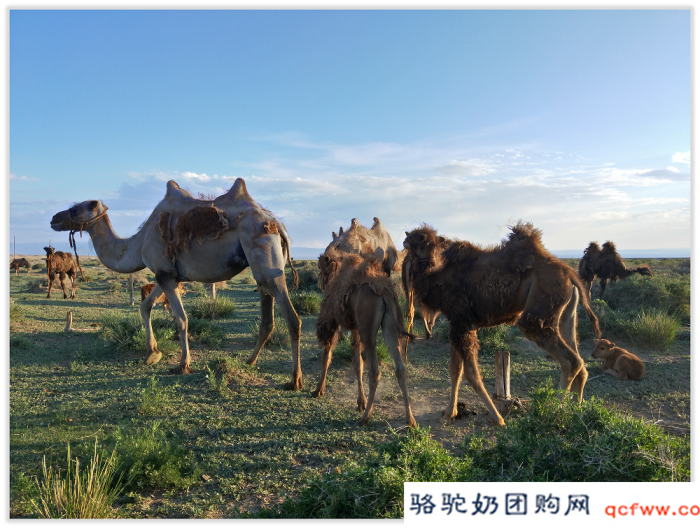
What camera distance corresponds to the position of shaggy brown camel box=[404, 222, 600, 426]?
471 centimetres

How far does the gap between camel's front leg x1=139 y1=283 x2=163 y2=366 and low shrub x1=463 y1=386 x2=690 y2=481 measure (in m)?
6.13

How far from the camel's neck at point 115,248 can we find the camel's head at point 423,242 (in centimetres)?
508

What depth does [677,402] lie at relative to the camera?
6.50m

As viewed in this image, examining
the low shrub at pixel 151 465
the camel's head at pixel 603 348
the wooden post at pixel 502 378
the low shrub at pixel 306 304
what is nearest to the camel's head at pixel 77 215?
the low shrub at pixel 151 465

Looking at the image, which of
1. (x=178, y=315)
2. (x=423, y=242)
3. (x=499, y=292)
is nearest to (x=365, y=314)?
(x=423, y=242)

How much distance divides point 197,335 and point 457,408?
6.36 metres

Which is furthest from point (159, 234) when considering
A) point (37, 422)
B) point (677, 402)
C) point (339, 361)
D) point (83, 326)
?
point (677, 402)

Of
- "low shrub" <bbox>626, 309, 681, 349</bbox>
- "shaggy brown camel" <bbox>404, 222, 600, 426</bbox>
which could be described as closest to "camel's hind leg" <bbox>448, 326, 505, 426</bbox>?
"shaggy brown camel" <bbox>404, 222, 600, 426</bbox>

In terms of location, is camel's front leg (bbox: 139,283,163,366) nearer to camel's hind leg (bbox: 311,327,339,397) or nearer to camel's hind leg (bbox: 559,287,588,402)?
camel's hind leg (bbox: 311,327,339,397)

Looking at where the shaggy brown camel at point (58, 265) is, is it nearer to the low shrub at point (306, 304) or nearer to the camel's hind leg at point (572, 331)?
the low shrub at point (306, 304)

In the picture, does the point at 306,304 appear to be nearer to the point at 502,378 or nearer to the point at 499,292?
the point at 502,378

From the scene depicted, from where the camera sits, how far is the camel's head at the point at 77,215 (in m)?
7.68

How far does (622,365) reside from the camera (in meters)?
7.43

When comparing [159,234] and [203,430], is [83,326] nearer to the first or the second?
[159,234]
